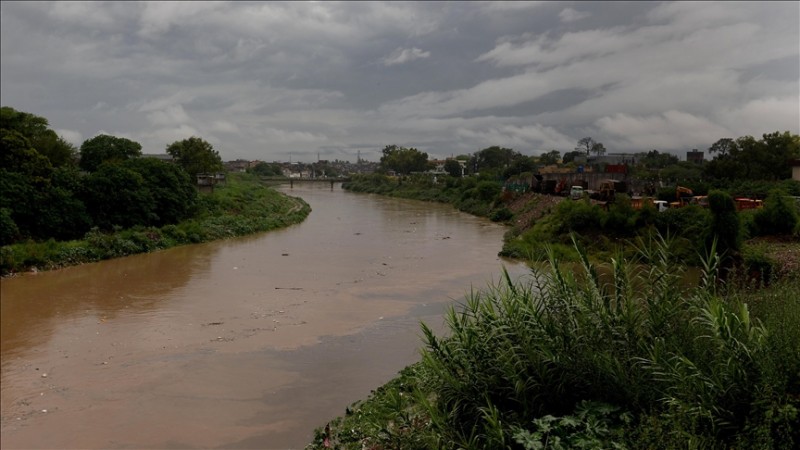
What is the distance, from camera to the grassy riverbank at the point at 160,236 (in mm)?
19484

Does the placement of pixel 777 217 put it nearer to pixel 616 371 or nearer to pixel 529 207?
→ pixel 529 207

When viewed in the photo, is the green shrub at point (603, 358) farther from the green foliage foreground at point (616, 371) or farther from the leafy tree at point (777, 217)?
the leafy tree at point (777, 217)

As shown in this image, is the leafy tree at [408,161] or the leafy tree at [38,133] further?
the leafy tree at [408,161]

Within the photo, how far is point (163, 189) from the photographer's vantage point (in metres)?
28.0

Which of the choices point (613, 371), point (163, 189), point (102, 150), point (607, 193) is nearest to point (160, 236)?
point (163, 189)

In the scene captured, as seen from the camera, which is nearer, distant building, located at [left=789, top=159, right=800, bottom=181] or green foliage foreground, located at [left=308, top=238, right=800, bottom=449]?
green foliage foreground, located at [left=308, top=238, right=800, bottom=449]

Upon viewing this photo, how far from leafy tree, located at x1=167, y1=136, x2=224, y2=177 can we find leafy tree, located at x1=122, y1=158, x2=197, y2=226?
680 inches

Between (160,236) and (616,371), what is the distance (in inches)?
944

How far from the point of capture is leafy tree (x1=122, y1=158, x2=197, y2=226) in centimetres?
2759

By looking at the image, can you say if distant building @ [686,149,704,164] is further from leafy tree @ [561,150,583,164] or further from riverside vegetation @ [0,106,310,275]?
riverside vegetation @ [0,106,310,275]

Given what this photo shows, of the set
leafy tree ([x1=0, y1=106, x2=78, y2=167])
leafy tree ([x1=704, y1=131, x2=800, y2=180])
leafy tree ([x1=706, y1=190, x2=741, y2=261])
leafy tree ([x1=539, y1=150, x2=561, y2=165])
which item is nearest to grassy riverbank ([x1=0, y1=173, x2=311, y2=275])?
leafy tree ([x1=0, y1=106, x2=78, y2=167])

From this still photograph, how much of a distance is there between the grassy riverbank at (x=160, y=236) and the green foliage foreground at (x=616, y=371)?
17.2 m

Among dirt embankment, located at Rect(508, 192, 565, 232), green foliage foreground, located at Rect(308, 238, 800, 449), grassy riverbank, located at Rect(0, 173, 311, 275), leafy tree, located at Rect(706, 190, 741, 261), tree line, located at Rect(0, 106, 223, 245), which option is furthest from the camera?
dirt embankment, located at Rect(508, 192, 565, 232)

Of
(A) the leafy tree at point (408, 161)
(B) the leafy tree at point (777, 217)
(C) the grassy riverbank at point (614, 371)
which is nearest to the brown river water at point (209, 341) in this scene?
(C) the grassy riverbank at point (614, 371)
